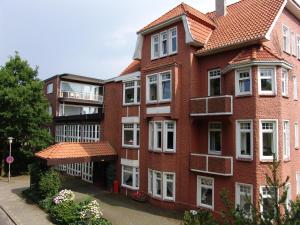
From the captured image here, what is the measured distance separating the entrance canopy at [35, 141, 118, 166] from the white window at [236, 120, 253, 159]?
1107 centimetres

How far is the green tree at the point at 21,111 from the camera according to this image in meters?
30.6

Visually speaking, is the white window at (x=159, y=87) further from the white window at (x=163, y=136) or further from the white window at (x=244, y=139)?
the white window at (x=244, y=139)

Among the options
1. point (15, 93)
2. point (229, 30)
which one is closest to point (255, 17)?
point (229, 30)

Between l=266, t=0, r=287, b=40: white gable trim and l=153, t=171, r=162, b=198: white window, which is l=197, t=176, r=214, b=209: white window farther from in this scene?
l=266, t=0, r=287, b=40: white gable trim

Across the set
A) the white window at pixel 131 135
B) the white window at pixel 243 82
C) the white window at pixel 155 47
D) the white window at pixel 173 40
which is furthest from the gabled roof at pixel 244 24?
the white window at pixel 131 135

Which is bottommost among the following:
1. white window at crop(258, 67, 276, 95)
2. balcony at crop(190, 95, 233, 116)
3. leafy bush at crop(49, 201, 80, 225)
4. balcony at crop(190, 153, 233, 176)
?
leafy bush at crop(49, 201, 80, 225)

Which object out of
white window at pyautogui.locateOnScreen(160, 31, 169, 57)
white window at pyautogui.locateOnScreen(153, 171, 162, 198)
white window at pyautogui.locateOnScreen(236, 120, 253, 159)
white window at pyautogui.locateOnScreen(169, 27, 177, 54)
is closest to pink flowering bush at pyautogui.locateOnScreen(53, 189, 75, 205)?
white window at pyautogui.locateOnScreen(153, 171, 162, 198)

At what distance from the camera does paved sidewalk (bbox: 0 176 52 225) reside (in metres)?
17.4

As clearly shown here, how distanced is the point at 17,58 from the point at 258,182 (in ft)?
92.1

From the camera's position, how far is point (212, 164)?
16.7 meters

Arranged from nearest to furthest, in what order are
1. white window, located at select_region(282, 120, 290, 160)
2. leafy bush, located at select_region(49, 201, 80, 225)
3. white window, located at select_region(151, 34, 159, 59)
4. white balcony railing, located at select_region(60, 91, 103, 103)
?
white window, located at select_region(282, 120, 290, 160) → leafy bush, located at select_region(49, 201, 80, 225) → white window, located at select_region(151, 34, 159, 59) → white balcony railing, located at select_region(60, 91, 103, 103)

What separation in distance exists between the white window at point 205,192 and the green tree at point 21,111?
20.0 m

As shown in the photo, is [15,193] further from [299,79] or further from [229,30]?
[299,79]

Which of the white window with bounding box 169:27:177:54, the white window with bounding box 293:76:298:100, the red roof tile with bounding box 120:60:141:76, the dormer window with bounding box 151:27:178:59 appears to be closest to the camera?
the white window with bounding box 293:76:298:100
